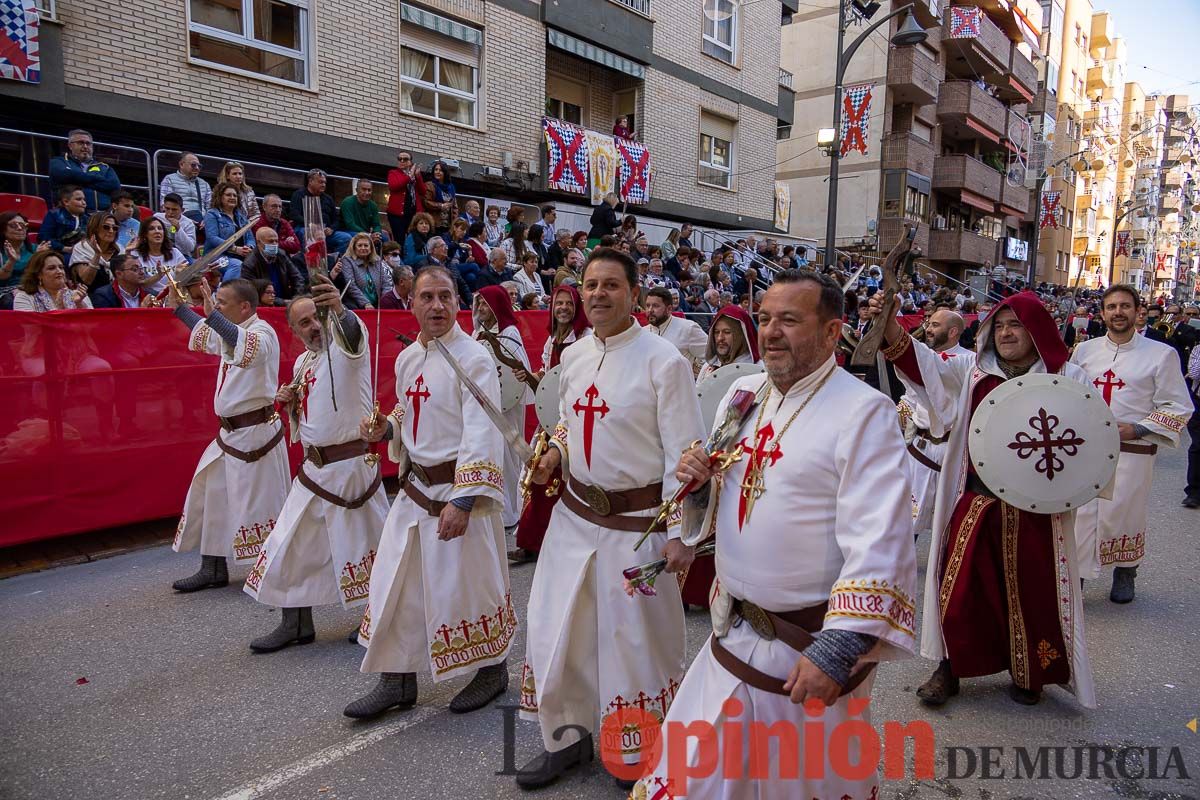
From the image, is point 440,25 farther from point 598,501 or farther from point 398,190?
point 598,501

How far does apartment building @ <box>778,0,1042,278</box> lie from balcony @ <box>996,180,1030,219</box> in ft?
0.80

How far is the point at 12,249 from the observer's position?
698cm

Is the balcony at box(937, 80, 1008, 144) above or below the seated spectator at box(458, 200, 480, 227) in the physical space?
above

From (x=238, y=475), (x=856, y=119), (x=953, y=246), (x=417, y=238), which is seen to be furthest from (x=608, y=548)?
(x=953, y=246)

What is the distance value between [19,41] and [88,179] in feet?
6.49

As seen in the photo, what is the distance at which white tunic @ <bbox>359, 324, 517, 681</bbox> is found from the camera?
3.65 metres

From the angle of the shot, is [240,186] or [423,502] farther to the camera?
[240,186]

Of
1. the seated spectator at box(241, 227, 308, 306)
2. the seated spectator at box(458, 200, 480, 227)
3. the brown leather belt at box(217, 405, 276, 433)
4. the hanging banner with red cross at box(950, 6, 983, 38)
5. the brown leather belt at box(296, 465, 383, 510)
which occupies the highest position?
the hanging banner with red cross at box(950, 6, 983, 38)

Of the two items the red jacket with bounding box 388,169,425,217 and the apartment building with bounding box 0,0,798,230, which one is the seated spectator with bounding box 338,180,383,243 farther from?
the apartment building with bounding box 0,0,798,230

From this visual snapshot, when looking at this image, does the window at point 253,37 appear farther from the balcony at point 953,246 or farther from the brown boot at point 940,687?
the balcony at point 953,246

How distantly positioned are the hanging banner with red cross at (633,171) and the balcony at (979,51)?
17942mm

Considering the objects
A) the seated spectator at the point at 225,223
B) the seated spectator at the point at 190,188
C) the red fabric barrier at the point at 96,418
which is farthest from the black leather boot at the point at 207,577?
the seated spectator at the point at 190,188

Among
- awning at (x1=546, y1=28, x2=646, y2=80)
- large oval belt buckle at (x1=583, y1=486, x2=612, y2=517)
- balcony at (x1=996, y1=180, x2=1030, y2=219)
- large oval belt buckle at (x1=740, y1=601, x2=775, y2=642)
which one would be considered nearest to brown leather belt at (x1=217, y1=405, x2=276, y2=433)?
large oval belt buckle at (x1=583, y1=486, x2=612, y2=517)

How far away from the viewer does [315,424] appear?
4.44 metres
